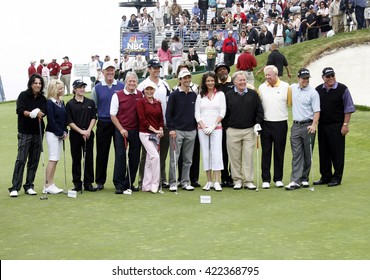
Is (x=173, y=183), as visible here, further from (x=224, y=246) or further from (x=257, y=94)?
(x=224, y=246)

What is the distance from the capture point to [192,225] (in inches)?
440

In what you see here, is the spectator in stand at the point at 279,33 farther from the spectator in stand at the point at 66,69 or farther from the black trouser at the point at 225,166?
the black trouser at the point at 225,166

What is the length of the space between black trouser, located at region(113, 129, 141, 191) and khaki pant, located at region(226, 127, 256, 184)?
61.3 inches

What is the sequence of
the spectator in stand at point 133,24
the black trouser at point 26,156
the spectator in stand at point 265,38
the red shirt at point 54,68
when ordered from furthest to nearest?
the spectator in stand at point 133,24 → the red shirt at point 54,68 → the spectator in stand at point 265,38 → the black trouser at point 26,156

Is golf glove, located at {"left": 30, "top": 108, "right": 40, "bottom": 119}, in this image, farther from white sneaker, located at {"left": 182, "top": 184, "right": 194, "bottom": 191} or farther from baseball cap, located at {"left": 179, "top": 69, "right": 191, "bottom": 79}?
white sneaker, located at {"left": 182, "top": 184, "right": 194, "bottom": 191}

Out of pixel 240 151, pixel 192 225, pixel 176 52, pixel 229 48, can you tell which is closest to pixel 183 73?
pixel 240 151

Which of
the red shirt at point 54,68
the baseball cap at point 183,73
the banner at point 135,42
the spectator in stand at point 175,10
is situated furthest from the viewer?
the banner at point 135,42

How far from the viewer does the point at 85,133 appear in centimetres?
1432

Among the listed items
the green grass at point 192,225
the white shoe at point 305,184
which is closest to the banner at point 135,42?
the green grass at point 192,225

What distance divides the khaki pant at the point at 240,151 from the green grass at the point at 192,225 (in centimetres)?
45

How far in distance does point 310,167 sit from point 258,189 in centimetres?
101

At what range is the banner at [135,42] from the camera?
4622cm

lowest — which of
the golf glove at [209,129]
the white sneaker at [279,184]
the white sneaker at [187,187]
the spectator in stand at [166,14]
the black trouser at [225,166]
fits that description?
the white sneaker at [187,187]

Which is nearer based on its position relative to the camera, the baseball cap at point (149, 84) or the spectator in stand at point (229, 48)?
the baseball cap at point (149, 84)
